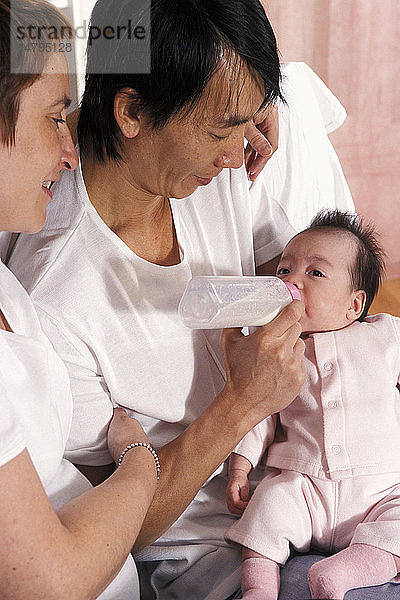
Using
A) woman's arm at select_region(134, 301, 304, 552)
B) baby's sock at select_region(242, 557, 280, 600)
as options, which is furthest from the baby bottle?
baby's sock at select_region(242, 557, 280, 600)

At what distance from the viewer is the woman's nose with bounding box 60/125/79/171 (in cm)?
110

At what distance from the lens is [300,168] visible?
1832 millimetres

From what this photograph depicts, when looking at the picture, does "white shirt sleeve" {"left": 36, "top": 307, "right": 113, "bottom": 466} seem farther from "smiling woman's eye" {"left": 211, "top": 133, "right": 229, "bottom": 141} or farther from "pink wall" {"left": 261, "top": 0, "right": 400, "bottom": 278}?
"pink wall" {"left": 261, "top": 0, "right": 400, "bottom": 278}

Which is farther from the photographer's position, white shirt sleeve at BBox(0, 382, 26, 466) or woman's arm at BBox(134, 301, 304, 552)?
woman's arm at BBox(134, 301, 304, 552)

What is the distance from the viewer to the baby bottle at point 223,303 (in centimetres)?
122

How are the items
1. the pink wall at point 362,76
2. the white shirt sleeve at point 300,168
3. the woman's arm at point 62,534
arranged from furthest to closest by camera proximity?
the pink wall at point 362,76, the white shirt sleeve at point 300,168, the woman's arm at point 62,534

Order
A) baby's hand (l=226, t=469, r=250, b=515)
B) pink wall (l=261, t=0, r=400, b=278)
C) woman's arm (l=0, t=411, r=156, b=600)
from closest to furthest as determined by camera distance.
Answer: woman's arm (l=0, t=411, r=156, b=600) < baby's hand (l=226, t=469, r=250, b=515) < pink wall (l=261, t=0, r=400, b=278)

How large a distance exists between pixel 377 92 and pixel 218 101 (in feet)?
6.94

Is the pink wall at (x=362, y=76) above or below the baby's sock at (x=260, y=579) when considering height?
above

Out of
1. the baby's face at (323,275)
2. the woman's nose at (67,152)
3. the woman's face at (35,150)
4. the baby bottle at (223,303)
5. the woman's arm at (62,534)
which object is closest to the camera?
the woman's arm at (62,534)

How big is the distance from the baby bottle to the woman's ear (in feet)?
0.85

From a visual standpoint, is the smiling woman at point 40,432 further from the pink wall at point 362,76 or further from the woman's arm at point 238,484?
the pink wall at point 362,76

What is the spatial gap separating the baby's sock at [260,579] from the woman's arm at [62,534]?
26 centimetres

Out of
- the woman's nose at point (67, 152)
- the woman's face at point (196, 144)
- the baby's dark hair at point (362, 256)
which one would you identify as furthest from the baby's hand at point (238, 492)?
the woman's nose at point (67, 152)
